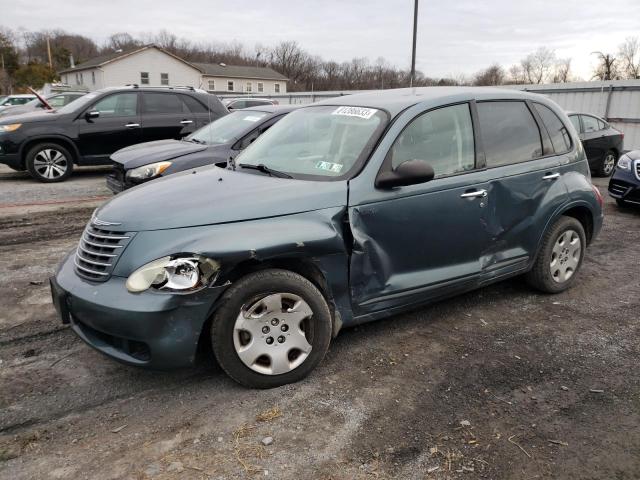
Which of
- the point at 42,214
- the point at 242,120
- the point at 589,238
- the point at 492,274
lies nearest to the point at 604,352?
the point at 492,274

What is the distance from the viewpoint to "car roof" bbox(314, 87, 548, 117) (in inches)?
149

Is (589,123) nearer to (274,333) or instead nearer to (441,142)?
(441,142)

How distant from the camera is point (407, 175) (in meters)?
3.29

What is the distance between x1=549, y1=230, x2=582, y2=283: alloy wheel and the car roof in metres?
1.30

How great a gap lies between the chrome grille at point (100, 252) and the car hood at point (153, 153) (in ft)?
13.2

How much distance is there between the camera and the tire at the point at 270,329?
290 cm

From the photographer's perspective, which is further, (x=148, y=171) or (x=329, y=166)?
(x=148, y=171)

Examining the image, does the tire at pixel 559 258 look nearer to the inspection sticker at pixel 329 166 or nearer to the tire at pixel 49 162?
the inspection sticker at pixel 329 166

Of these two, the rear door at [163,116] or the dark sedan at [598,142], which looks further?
the dark sedan at [598,142]

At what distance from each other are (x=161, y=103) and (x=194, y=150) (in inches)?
162

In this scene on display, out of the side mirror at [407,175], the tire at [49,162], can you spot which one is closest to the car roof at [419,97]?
the side mirror at [407,175]

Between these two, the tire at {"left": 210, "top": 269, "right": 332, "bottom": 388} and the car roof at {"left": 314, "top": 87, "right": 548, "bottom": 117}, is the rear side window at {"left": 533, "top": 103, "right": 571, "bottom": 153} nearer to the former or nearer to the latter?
the car roof at {"left": 314, "top": 87, "right": 548, "bottom": 117}

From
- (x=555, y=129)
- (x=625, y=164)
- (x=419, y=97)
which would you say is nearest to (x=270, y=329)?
(x=419, y=97)

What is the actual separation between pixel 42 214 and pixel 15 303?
11.6 feet
